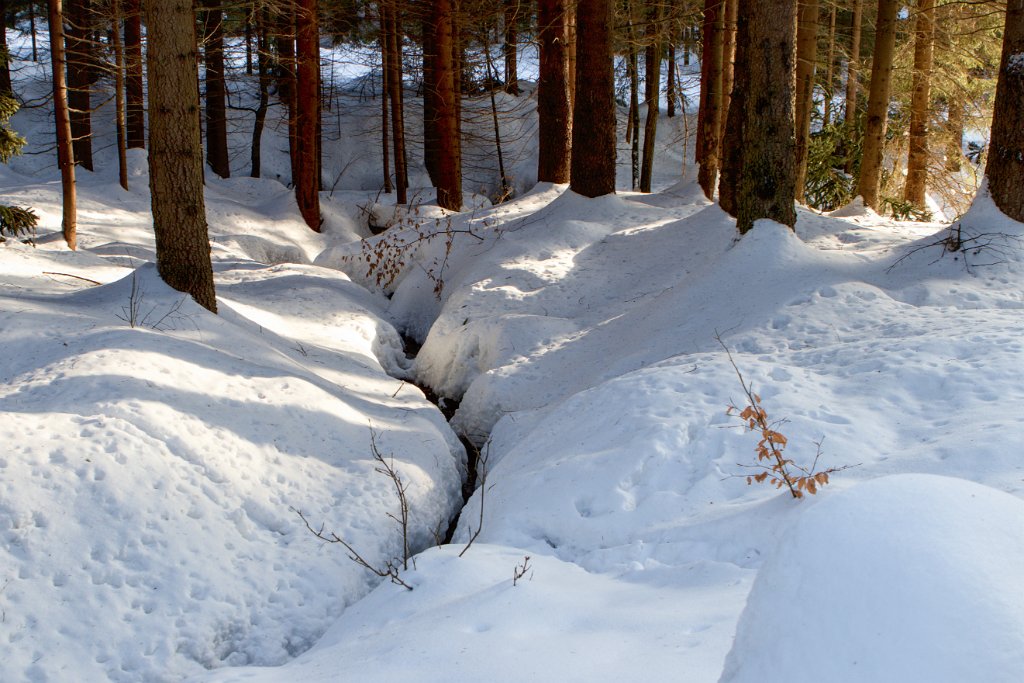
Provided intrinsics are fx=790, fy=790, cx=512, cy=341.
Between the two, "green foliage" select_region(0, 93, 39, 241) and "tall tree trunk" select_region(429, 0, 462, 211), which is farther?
"tall tree trunk" select_region(429, 0, 462, 211)

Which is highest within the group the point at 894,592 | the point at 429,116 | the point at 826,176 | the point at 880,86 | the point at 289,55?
the point at 289,55

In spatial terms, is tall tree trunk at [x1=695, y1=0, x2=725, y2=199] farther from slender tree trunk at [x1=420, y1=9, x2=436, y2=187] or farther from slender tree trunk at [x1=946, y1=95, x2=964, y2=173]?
slender tree trunk at [x1=420, y1=9, x2=436, y2=187]

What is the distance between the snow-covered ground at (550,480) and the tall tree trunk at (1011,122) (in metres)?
0.22

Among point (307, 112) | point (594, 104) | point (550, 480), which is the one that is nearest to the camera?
point (550, 480)

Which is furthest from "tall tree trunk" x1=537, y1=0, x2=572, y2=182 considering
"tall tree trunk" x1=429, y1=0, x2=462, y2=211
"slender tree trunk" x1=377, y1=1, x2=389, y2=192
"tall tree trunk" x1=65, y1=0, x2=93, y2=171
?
"tall tree trunk" x1=65, y1=0, x2=93, y2=171

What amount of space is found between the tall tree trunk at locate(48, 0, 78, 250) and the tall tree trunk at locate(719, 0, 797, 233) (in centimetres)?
960

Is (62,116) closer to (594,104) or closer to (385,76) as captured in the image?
(594,104)

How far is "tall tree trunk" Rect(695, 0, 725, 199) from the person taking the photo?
1365 cm

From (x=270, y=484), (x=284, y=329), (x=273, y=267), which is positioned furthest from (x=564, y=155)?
(x=270, y=484)

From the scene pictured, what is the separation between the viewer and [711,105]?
1382 centimetres

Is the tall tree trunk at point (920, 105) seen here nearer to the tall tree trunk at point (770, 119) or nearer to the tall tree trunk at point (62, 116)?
the tall tree trunk at point (770, 119)

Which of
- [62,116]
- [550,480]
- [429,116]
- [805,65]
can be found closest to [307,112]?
[62,116]

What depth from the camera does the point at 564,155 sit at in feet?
47.3

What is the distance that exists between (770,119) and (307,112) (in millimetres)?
11131
